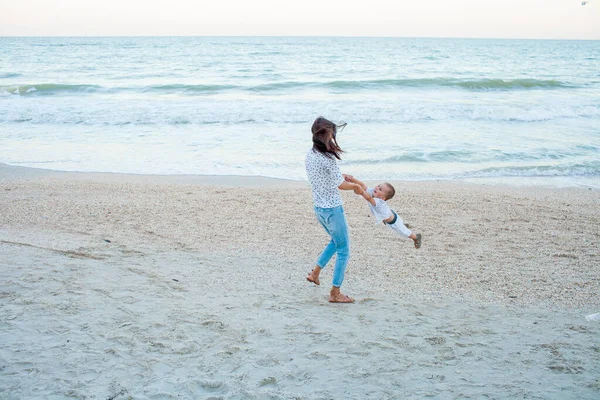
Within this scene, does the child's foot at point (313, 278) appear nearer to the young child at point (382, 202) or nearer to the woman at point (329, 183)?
the woman at point (329, 183)

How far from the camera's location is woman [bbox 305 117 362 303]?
14.1ft

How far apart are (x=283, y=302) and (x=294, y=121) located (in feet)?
43.4

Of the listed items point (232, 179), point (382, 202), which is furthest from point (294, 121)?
point (382, 202)

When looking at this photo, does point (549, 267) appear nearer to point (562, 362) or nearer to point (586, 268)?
point (586, 268)

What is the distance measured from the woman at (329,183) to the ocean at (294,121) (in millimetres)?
5969

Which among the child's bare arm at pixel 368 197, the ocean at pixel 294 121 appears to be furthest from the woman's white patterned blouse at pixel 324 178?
the ocean at pixel 294 121

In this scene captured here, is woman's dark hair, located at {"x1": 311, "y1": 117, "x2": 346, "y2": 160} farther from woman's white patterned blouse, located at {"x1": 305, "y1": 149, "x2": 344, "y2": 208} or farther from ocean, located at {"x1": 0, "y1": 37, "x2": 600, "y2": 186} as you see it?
ocean, located at {"x1": 0, "y1": 37, "x2": 600, "y2": 186}

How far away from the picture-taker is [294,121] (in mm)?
17531

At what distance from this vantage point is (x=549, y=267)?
592cm

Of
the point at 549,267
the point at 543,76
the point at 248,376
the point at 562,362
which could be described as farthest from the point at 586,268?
the point at 543,76

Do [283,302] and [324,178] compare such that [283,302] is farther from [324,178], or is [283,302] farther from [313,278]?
[324,178]

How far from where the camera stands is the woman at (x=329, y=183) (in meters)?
4.31

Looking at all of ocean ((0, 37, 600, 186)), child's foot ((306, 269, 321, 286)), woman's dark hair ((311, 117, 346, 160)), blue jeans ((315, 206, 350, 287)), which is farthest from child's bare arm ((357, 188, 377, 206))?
ocean ((0, 37, 600, 186))

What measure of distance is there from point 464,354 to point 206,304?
7.01 ft
